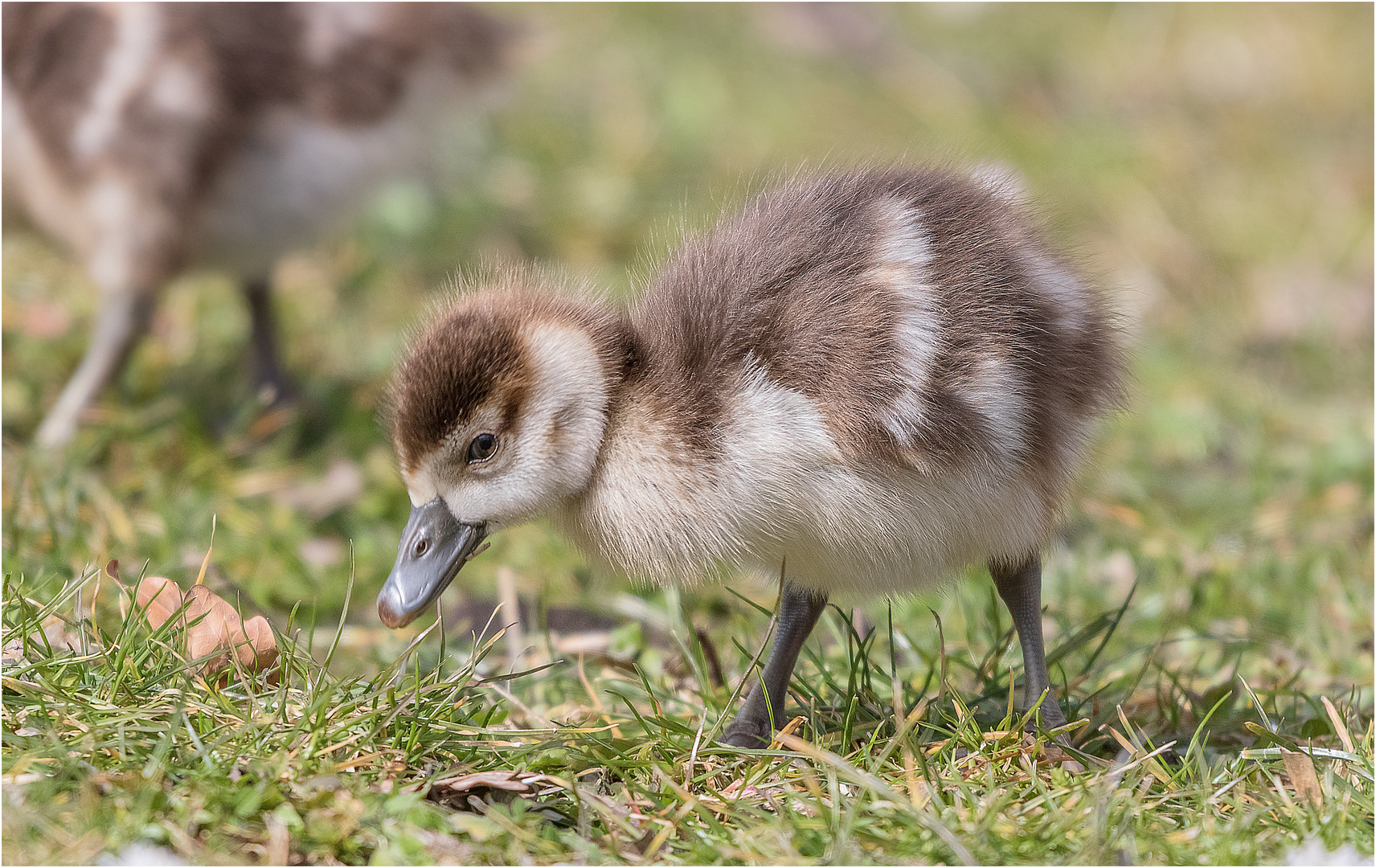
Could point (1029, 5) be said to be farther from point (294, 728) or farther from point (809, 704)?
point (294, 728)

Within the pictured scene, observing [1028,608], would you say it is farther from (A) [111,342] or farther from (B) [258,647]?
(A) [111,342]

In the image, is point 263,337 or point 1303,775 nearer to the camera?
point 1303,775

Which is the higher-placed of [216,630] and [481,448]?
[481,448]

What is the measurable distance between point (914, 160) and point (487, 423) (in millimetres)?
1123

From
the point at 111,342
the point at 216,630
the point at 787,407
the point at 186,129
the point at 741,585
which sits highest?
the point at 186,129

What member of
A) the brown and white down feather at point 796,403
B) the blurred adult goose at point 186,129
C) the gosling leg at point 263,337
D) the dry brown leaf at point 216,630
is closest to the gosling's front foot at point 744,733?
the brown and white down feather at point 796,403

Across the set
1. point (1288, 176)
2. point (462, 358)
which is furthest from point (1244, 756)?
point (1288, 176)

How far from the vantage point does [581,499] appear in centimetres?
236

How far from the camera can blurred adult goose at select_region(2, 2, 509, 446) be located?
12.7ft

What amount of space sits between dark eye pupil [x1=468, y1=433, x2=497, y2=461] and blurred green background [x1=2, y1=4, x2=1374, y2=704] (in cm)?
58

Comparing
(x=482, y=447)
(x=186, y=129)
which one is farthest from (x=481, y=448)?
(x=186, y=129)

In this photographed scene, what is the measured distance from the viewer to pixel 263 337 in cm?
449

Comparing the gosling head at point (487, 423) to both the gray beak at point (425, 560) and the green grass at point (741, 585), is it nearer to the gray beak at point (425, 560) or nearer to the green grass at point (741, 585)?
the gray beak at point (425, 560)

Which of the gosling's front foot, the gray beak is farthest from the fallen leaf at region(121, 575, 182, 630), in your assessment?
the gosling's front foot
